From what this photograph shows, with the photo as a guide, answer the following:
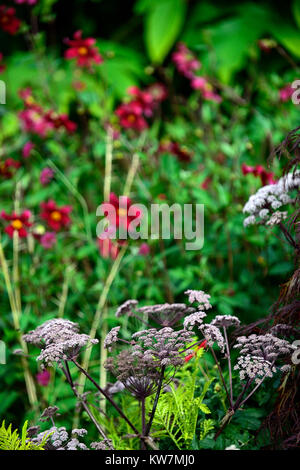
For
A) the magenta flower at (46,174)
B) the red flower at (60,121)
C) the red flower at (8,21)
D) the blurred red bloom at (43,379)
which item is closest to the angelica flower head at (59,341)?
the blurred red bloom at (43,379)

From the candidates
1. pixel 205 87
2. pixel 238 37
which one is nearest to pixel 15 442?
pixel 205 87

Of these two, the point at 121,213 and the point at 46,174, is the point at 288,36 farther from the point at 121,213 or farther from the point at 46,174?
the point at 121,213

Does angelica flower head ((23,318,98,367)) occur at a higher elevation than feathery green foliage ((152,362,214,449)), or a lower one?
higher

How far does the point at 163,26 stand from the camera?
3168mm

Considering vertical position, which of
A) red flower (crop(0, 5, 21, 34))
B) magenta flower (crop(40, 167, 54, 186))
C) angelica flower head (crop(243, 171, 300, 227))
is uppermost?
red flower (crop(0, 5, 21, 34))

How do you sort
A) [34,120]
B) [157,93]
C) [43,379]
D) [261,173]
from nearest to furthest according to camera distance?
[261,173] → [43,379] → [34,120] → [157,93]

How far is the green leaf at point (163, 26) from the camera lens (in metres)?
3.14

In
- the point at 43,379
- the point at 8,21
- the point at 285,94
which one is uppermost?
the point at 8,21

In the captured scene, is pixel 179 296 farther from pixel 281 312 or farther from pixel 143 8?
pixel 143 8

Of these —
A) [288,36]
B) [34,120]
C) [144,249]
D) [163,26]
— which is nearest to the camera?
[144,249]

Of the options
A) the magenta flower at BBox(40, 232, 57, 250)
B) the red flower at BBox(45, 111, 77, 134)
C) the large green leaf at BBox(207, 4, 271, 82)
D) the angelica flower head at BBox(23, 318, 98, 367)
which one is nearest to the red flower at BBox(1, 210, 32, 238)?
the magenta flower at BBox(40, 232, 57, 250)

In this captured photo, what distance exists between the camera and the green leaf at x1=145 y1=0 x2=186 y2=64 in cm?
314

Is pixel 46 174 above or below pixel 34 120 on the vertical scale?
below

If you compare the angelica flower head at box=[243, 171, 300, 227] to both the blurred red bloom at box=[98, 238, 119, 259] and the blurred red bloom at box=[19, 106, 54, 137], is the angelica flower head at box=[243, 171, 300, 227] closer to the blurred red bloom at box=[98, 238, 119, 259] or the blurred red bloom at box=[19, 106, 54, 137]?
the blurred red bloom at box=[98, 238, 119, 259]
